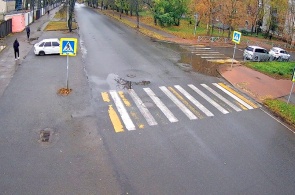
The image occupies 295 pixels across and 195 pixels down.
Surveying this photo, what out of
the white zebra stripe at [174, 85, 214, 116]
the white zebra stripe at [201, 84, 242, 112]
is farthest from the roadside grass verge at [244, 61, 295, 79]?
the white zebra stripe at [174, 85, 214, 116]

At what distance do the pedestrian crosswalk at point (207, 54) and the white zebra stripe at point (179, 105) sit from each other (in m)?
11.7

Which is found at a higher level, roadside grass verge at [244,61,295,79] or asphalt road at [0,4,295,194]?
roadside grass verge at [244,61,295,79]

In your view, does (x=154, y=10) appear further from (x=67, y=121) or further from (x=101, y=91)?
(x=67, y=121)

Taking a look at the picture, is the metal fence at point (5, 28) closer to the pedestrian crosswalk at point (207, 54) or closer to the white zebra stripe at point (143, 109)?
the pedestrian crosswalk at point (207, 54)

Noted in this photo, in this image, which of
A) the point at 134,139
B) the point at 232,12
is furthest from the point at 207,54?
the point at 134,139

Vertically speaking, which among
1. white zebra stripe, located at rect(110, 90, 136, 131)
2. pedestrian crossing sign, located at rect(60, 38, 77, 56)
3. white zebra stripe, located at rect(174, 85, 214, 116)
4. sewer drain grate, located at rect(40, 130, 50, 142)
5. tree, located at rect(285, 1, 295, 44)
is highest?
tree, located at rect(285, 1, 295, 44)

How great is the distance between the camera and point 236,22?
43281mm

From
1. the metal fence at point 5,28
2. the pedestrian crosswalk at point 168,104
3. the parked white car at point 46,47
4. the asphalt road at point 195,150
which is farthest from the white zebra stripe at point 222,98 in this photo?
the metal fence at point 5,28

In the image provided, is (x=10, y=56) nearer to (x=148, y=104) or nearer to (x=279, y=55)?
(x=148, y=104)

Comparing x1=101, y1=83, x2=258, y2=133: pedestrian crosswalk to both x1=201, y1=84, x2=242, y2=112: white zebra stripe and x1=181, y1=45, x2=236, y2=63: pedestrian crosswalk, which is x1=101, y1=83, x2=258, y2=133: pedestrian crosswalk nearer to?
x1=201, y1=84, x2=242, y2=112: white zebra stripe

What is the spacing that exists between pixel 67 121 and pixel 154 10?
4278 cm

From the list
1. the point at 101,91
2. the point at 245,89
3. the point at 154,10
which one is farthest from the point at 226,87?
the point at 154,10

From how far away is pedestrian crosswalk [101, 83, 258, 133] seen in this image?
47.2 ft

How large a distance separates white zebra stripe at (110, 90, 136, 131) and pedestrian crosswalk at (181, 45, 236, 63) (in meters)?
14.4
